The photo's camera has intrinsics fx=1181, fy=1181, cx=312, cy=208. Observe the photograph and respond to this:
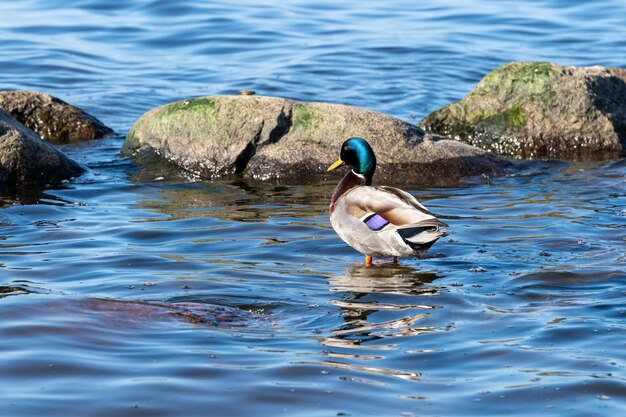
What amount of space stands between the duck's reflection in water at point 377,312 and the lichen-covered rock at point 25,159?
3.81 metres

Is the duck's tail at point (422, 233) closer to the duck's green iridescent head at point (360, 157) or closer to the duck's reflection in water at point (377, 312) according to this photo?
the duck's reflection in water at point (377, 312)

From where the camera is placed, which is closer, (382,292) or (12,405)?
(12,405)

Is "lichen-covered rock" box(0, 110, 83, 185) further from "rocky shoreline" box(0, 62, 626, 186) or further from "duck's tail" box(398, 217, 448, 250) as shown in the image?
"duck's tail" box(398, 217, 448, 250)

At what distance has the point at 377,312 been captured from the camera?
22.7ft

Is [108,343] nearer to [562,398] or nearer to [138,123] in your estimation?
[562,398]

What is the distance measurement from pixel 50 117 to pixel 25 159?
241 cm

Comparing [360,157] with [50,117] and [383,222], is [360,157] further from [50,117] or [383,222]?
[50,117]

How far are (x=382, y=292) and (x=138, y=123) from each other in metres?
5.04

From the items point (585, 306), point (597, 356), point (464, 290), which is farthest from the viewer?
point (464, 290)

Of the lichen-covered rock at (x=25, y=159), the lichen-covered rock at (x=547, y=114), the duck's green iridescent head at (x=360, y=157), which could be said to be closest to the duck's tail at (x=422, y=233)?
the duck's green iridescent head at (x=360, y=157)

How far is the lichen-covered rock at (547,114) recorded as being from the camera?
12219 millimetres

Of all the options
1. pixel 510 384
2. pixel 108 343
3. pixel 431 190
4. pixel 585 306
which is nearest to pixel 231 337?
pixel 108 343

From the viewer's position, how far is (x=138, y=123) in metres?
11.8

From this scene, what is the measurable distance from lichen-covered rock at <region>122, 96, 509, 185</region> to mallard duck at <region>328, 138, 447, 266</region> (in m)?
2.54
